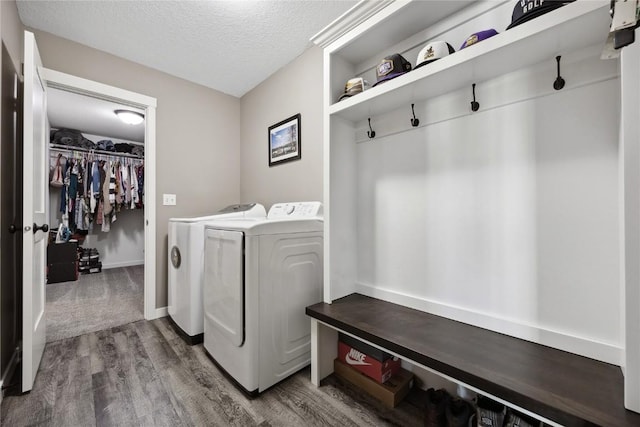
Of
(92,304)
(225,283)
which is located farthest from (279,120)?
(92,304)

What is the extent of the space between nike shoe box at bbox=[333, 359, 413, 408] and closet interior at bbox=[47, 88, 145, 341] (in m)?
2.54

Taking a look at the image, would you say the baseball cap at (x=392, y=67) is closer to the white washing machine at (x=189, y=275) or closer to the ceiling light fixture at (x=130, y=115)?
the white washing machine at (x=189, y=275)

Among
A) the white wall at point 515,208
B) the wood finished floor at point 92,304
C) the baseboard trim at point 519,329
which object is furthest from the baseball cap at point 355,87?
the wood finished floor at point 92,304

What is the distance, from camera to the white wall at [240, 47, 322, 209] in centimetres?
218

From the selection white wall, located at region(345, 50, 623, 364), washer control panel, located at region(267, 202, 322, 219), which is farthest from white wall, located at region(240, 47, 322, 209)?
white wall, located at region(345, 50, 623, 364)

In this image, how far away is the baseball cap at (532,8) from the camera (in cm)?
86

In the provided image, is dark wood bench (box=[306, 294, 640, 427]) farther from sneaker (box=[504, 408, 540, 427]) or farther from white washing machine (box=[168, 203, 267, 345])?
white washing machine (box=[168, 203, 267, 345])

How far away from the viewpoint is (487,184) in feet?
3.79

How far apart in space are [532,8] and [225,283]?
1.78 m

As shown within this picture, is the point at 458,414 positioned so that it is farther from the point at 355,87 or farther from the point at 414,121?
the point at 355,87

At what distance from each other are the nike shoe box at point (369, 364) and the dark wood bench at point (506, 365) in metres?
0.31

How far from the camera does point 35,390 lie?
1446 mm

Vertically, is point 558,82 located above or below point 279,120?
below

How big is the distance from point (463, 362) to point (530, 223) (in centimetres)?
60
